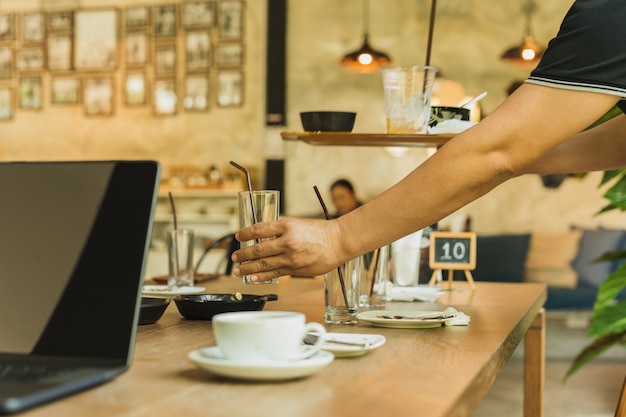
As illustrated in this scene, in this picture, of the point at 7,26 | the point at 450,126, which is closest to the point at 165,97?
the point at 7,26

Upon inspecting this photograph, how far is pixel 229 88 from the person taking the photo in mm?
8055

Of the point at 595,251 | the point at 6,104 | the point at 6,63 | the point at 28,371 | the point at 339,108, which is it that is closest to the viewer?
the point at 28,371

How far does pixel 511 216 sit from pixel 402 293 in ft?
17.8

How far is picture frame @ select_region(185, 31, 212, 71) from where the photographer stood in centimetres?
813

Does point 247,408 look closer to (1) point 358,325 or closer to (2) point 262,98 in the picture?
(1) point 358,325

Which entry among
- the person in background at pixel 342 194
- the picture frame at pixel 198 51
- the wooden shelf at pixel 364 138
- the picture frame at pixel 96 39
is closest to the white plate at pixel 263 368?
the wooden shelf at pixel 364 138

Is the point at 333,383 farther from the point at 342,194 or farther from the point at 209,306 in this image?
the point at 342,194

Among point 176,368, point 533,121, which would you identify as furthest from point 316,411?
point 533,121

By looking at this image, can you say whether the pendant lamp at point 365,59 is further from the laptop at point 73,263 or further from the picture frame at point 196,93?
the laptop at point 73,263

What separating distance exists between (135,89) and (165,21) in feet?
2.41

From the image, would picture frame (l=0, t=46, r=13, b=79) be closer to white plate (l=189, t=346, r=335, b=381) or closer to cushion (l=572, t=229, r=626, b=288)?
cushion (l=572, t=229, r=626, b=288)

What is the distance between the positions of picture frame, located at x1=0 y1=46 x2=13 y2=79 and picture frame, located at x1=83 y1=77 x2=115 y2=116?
100 cm

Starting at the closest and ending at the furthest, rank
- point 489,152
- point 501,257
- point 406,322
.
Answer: point 489,152 → point 406,322 → point 501,257

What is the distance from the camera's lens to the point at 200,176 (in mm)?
8016
